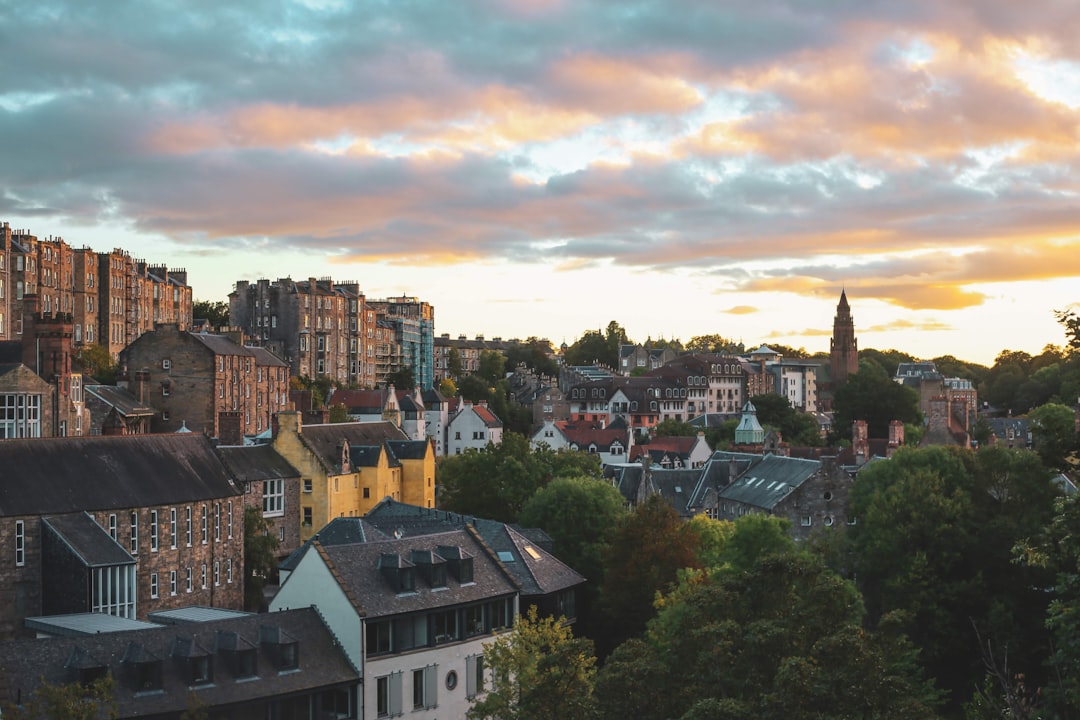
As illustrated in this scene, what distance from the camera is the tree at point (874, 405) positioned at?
140 meters

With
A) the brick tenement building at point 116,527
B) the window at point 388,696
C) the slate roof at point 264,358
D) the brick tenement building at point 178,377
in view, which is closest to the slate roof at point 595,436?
the slate roof at point 264,358

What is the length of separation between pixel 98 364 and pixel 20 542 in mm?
58722

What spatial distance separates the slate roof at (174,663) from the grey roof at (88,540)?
10.2 metres

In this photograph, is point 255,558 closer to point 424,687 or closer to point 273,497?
point 273,497

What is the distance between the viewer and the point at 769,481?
86.1m

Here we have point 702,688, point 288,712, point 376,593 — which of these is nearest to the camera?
point 702,688

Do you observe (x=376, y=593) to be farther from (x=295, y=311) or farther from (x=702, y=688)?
(x=295, y=311)

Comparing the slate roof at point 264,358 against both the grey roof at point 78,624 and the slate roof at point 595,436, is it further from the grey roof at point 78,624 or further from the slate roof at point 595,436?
the grey roof at point 78,624

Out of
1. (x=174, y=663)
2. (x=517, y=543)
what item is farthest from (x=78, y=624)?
(x=517, y=543)

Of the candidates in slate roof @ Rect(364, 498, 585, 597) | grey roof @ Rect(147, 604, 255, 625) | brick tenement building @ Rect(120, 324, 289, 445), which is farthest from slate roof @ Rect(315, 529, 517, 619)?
brick tenement building @ Rect(120, 324, 289, 445)

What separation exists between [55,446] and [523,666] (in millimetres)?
23383

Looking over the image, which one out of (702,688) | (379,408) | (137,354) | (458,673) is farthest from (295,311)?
(702,688)

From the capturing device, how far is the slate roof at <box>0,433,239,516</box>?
48.3 meters

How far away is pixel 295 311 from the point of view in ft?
465
